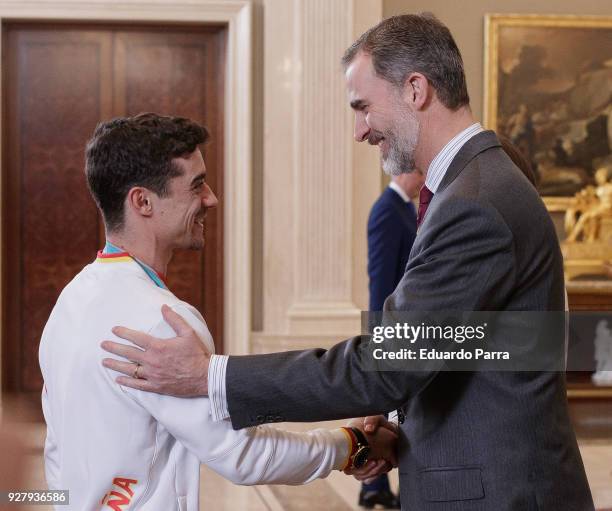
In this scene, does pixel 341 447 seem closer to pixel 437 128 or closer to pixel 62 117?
pixel 437 128

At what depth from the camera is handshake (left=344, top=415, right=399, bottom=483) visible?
2.85 meters

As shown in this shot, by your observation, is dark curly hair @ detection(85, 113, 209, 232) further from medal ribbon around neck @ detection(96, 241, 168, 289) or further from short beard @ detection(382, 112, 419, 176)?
short beard @ detection(382, 112, 419, 176)

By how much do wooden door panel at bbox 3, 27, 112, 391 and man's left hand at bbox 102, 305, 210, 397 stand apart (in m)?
7.27

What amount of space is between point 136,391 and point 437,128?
1037mm

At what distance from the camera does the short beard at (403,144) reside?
8.64 feet

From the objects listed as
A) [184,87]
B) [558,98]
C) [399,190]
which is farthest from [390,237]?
[558,98]

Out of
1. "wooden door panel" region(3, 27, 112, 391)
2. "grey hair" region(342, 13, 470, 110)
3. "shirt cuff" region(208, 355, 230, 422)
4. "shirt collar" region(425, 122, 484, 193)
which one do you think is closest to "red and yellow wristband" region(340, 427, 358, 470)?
"shirt cuff" region(208, 355, 230, 422)

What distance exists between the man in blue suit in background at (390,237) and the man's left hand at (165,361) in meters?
3.29

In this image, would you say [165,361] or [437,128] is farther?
[437,128]

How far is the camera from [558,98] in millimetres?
9930

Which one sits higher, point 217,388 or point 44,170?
point 44,170

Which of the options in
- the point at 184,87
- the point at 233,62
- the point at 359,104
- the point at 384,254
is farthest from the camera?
the point at 184,87

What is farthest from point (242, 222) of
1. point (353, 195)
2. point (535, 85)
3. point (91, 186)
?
point (91, 186)

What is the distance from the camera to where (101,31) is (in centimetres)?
939
